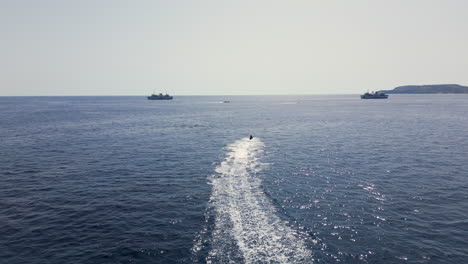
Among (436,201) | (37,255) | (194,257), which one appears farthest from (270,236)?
(436,201)

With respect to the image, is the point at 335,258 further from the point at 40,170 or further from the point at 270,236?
the point at 40,170

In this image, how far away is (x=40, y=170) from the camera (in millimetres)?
45969

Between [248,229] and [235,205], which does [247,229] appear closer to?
[248,229]

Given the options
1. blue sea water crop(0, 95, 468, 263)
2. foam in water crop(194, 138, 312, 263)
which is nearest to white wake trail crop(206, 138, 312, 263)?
foam in water crop(194, 138, 312, 263)

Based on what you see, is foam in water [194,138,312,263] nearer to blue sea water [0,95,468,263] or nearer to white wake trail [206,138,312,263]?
white wake trail [206,138,312,263]

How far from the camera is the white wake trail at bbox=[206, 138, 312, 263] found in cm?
2150

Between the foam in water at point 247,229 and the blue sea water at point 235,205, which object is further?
the blue sea water at point 235,205

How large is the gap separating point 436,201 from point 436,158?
82.8 feet

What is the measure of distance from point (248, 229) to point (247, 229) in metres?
0.10

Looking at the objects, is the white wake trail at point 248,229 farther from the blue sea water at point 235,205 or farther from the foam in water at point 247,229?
the blue sea water at point 235,205

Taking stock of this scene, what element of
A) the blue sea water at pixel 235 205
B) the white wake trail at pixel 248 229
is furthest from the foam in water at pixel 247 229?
the blue sea water at pixel 235 205

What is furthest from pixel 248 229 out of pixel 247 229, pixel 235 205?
pixel 235 205

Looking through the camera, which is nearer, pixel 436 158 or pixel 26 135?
pixel 436 158

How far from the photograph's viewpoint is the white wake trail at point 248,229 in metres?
21.5
